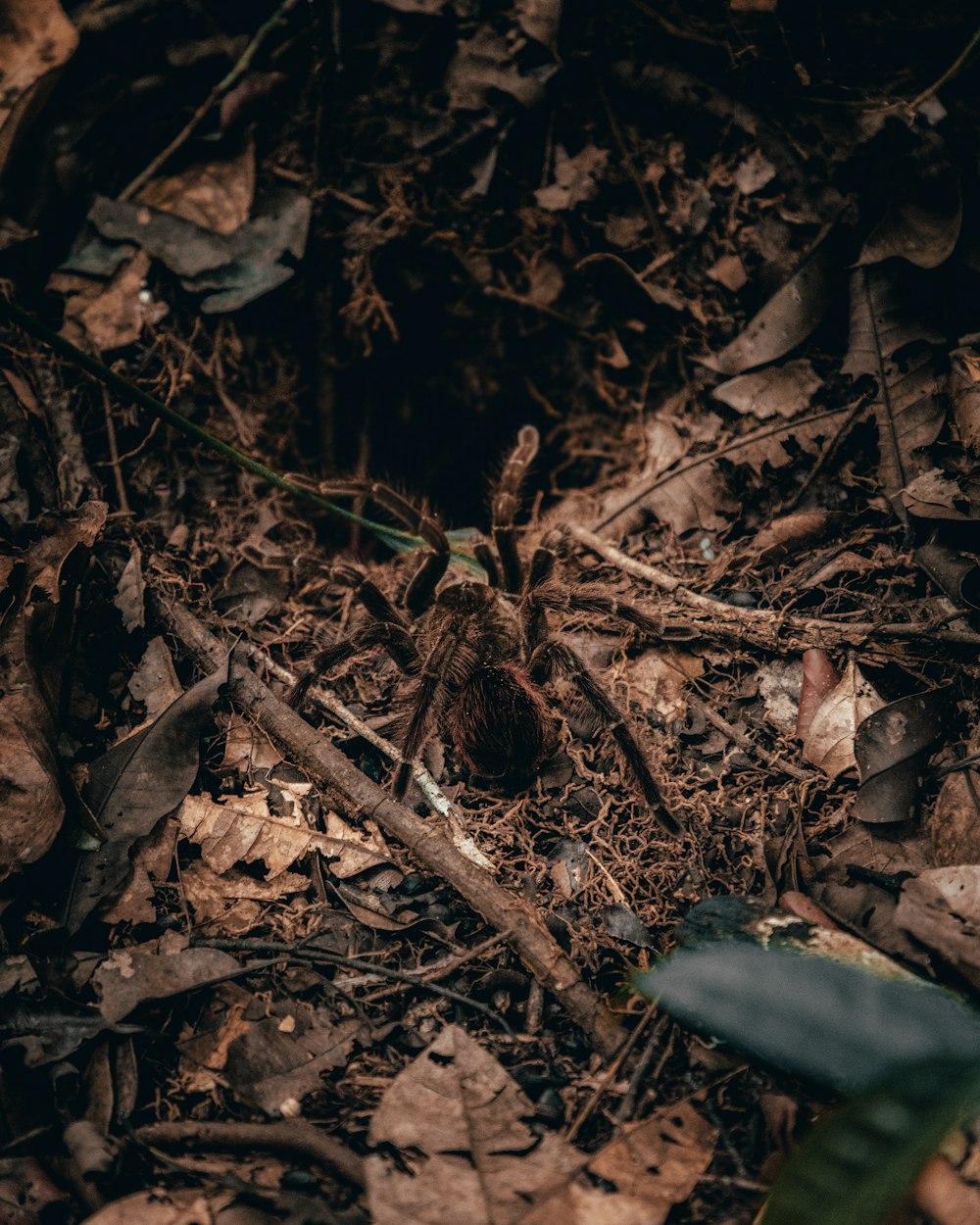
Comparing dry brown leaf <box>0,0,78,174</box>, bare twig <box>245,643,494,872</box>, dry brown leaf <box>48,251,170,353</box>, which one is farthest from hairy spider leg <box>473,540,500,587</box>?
dry brown leaf <box>0,0,78,174</box>

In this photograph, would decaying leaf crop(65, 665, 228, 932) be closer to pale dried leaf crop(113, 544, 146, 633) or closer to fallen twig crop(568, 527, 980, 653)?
pale dried leaf crop(113, 544, 146, 633)

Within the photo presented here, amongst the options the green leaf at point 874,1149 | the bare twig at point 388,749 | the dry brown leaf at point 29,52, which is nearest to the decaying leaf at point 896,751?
the green leaf at point 874,1149

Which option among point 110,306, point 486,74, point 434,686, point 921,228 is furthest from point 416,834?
point 486,74

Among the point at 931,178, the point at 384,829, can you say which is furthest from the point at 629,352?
the point at 384,829

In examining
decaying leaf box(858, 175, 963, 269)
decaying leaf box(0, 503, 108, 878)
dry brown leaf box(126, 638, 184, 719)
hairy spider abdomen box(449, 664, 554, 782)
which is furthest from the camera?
decaying leaf box(858, 175, 963, 269)

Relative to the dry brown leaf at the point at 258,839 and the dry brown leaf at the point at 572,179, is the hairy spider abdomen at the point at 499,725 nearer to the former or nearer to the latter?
the dry brown leaf at the point at 258,839

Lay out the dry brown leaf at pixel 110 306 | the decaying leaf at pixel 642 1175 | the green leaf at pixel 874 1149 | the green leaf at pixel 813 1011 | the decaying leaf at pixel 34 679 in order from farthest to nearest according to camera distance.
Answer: the dry brown leaf at pixel 110 306 → the decaying leaf at pixel 34 679 → the green leaf at pixel 813 1011 → the decaying leaf at pixel 642 1175 → the green leaf at pixel 874 1149
